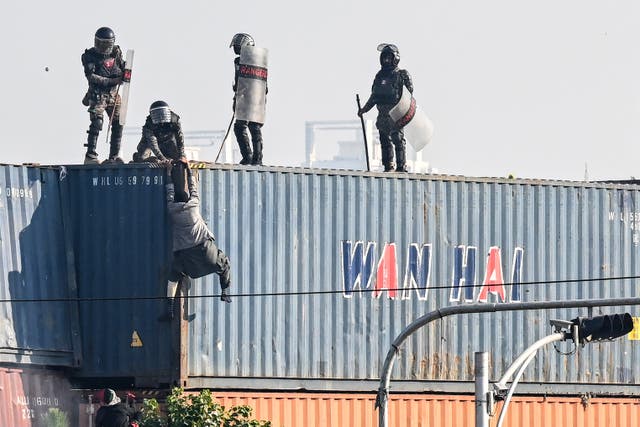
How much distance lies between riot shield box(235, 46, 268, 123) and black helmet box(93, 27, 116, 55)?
93.8 inches

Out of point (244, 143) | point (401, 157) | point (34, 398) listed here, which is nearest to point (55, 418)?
point (34, 398)

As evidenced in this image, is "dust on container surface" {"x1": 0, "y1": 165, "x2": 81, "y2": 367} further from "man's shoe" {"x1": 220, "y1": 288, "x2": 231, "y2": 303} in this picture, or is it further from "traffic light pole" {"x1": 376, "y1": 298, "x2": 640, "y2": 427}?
"traffic light pole" {"x1": 376, "y1": 298, "x2": 640, "y2": 427}

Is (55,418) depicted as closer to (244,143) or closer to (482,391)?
(244,143)

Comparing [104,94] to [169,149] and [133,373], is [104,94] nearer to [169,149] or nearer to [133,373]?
[169,149]

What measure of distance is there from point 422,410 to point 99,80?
27.9 feet

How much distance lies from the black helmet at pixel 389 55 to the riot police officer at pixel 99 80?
197 inches

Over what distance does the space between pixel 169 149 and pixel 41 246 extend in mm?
2840

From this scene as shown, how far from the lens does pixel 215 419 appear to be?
912 inches

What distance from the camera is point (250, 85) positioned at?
26.4m

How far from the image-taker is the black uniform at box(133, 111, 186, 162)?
25141 millimetres

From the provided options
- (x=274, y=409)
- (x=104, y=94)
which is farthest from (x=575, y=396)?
(x=104, y=94)

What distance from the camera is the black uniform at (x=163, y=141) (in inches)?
990

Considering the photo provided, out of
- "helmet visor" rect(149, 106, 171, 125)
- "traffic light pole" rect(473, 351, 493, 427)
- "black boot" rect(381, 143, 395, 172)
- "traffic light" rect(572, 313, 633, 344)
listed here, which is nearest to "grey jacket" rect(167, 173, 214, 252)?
"helmet visor" rect(149, 106, 171, 125)

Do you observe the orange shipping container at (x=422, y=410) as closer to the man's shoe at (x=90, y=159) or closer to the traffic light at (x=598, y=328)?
the man's shoe at (x=90, y=159)
